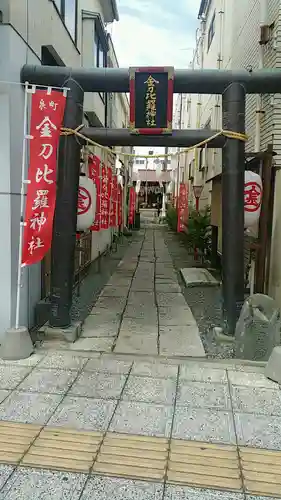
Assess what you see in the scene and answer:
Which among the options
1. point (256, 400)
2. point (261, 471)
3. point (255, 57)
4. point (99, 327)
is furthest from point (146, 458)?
point (255, 57)

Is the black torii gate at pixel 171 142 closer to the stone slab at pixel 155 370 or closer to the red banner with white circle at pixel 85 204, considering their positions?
the red banner with white circle at pixel 85 204

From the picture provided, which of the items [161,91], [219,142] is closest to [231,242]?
[219,142]

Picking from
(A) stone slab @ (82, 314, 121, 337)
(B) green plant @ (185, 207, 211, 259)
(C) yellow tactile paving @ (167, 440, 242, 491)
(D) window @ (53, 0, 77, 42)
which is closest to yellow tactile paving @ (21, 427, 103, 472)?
(C) yellow tactile paving @ (167, 440, 242, 491)

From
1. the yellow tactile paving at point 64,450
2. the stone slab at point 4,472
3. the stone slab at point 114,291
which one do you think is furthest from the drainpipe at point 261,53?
the stone slab at point 4,472

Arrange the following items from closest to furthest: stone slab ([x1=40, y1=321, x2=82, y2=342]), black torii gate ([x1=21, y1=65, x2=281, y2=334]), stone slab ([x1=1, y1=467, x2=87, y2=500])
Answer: stone slab ([x1=1, y1=467, x2=87, y2=500])
black torii gate ([x1=21, y1=65, x2=281, y2=334])
stone slab ([x1=40, y1=321, x2=82, y2=342])

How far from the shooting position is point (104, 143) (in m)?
7.07

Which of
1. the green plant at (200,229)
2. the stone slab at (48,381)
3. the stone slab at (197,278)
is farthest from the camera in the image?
the green plant at (200,229)

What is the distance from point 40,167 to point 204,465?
14.1 ft

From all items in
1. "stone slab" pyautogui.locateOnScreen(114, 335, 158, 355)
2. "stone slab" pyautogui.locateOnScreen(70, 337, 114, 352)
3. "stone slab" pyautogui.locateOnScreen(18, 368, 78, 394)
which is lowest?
"stone slab" pyautogui.locateOnScreen(114, 335, 158, 355)

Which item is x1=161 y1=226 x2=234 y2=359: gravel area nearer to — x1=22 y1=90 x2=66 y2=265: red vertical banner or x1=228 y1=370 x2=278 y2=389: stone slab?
x1=228 y1=370 x2=278 y2=389: stone slab

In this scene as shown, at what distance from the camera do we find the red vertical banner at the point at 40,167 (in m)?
5.81

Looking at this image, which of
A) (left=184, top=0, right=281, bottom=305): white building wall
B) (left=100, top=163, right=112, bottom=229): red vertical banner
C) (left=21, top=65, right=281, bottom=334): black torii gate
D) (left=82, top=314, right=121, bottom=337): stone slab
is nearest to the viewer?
(left=21, top=65, right=281, bottom=334): black torii gate

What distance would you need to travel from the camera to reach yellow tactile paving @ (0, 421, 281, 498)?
10.9ft

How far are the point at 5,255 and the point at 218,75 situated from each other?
14.2 ft
